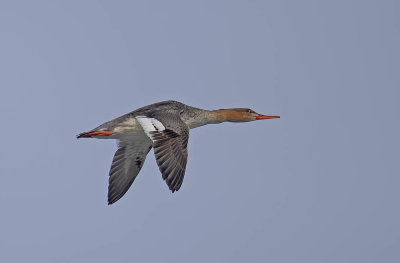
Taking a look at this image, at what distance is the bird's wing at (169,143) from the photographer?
35.0ft

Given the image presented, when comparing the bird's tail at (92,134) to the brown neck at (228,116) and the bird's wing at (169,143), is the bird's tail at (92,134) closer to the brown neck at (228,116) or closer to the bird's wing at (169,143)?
the bird's wing at (169,143)

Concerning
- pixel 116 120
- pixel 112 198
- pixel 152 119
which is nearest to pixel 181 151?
pixel 152 119

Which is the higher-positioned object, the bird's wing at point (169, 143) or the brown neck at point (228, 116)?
the brown neck at point (228, 116)

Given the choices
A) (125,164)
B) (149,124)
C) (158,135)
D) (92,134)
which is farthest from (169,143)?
(125,164)

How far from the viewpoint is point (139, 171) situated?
1432 centimetres

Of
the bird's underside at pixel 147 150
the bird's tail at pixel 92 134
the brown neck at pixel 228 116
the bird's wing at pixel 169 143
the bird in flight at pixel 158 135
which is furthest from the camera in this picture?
the brown neck at pixel 228 116

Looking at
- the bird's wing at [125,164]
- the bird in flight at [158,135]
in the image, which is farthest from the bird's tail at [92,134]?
the bird's wing at [125,164]

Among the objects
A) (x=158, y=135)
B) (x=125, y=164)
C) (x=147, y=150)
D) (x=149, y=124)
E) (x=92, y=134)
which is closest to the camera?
(x=158, y=135)

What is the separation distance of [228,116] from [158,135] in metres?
3.09

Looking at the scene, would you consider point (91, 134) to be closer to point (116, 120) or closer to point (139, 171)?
point (116, 120)

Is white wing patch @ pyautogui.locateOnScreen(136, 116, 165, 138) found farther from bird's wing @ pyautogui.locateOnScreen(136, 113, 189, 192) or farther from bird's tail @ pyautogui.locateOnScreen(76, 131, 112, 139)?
bird's tail @ pyautogui.locateOnScreen(76, 131, 112, 139)

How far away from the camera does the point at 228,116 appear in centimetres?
1426

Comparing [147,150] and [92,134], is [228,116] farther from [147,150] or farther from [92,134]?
[92,134]

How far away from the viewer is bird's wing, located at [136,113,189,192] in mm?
10656
